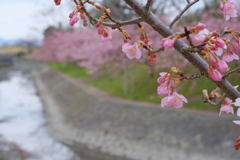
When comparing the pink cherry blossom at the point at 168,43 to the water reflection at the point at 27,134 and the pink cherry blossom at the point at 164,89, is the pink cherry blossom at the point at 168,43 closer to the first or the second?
the pink cherry blossom at the point at 164,89

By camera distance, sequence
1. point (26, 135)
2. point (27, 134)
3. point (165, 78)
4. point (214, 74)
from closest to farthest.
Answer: point (214, 74) → point (165, 78) → point (26, 135) → point (27, 134)

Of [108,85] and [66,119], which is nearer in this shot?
[66,119]

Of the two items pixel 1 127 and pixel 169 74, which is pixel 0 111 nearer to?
pixel 1 127

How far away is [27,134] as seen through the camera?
641 inches

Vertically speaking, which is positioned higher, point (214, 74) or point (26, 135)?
point (214, 74)

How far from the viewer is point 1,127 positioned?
57.6 ft

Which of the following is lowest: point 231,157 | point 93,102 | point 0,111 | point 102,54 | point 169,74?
point 0,111

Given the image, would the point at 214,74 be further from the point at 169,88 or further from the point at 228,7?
the point at 228,7

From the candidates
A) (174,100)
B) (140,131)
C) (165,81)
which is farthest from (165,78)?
(140,131)

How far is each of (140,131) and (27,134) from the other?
23.7 feet

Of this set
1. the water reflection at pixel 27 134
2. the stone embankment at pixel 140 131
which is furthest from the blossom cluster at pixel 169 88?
the water reflection at pixel 27 134

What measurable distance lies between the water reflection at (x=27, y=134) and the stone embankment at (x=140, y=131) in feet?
2.10

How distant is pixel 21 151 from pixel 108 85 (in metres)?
7.69

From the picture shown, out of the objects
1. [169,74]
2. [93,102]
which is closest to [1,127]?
[93,102]
